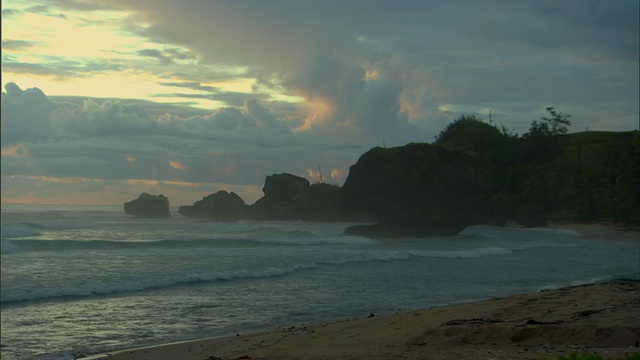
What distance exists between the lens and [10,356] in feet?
31.9

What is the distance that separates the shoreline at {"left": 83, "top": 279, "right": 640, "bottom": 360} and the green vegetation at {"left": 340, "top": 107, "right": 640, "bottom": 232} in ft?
125

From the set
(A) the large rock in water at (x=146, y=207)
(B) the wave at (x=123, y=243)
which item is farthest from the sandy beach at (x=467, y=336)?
(A) the large rock in water at (x=146, y=207)

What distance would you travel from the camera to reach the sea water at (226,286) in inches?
464

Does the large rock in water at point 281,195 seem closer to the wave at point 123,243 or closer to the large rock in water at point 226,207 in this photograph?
the large rock in water at point 226,207

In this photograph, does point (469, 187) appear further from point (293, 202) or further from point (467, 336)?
point (467, 336)

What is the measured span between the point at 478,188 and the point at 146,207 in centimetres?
5224

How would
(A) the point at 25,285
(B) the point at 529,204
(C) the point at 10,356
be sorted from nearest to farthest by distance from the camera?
(C) the point at 10,356
(A) the point at 25,285
(B) the point at 529,204

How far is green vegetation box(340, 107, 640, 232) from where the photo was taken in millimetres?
49875

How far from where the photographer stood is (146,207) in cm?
8850

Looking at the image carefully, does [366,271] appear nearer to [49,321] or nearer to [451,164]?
[49,321]

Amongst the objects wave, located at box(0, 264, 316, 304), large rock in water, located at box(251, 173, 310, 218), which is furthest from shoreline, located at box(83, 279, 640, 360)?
large rock in water, located at box(251, 173, 310, 218)

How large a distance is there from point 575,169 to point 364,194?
28.1 m

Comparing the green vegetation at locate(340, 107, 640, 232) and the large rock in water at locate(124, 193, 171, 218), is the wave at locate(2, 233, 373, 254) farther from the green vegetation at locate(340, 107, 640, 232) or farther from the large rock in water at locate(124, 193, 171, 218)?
the large rock in water at locate(124, 193, 171, 218)

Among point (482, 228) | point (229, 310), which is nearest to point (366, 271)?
point (229, 310)
